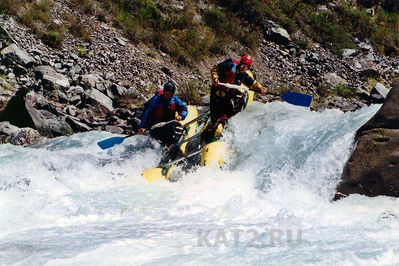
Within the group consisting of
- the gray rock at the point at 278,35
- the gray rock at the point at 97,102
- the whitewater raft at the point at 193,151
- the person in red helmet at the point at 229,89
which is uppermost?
the person in red helmet at the point at 229,89

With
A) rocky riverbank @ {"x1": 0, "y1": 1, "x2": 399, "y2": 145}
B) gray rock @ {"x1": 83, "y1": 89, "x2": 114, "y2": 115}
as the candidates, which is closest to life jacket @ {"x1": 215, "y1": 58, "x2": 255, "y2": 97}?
rocky riverbank @ {"x1": 0, "y1": 1, "x2": 399, "y2": 145}

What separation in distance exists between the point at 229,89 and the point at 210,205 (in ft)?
8.20

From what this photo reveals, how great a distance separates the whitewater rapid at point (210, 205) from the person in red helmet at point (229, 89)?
0.27 metres

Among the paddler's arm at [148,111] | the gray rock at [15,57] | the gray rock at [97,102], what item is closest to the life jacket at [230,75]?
the paddler's arm at [148,111]

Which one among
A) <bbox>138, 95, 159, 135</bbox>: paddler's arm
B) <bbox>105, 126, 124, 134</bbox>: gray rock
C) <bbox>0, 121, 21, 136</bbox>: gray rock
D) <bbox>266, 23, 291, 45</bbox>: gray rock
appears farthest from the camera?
<bbox>266, 23, 291, 45</bbox>: gray rock

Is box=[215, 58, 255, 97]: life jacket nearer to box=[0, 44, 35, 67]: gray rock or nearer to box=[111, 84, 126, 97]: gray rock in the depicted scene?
box=[111, 84, 126, 97]: gray rock

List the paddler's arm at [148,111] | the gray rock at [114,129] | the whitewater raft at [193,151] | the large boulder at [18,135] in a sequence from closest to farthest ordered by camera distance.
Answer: the whitewater raft at [193,151] < the paddler's arm at [148,111] < the large boulder at [18,135] < the gray rock at [114,129]

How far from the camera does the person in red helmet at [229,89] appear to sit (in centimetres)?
713

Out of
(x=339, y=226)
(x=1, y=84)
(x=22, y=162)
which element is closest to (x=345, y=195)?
(x=339, y=226)

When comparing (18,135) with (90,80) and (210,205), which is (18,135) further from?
(210,205)

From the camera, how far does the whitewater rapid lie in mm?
3762

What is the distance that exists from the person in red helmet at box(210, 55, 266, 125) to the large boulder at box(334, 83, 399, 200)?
7.13 feet

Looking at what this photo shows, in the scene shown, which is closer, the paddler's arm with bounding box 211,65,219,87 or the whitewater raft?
the whitewater raft

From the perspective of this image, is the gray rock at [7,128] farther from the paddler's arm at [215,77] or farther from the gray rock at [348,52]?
the gray rock at [348,52]
